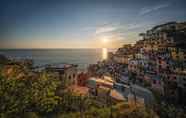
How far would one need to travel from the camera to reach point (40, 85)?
363 cm

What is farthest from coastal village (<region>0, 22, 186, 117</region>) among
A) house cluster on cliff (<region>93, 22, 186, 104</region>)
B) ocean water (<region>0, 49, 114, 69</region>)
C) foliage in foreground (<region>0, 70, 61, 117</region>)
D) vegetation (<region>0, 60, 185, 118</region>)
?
ocean water (<region>0, 49, 114, 69</region>)

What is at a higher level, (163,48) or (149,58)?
(163,48)

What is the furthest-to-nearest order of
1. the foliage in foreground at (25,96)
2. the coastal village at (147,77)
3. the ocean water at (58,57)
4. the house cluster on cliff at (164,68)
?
the ocean water at (58,57) < the house cluster on cliff at (164,68) < the coastal village at (147,77) < the foliage in foreground at (25,96)

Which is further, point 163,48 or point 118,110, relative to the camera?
point 163,48

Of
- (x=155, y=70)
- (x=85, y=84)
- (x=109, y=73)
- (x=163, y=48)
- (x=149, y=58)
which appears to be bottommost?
(x=85, y=84)

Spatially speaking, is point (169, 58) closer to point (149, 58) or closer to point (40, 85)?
point (149, 58)

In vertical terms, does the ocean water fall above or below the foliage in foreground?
below

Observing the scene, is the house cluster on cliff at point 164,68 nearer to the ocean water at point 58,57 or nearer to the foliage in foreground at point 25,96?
the foliage in foreground at point 25,96

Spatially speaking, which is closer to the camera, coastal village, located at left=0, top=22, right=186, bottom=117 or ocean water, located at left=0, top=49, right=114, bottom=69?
coastal village, located at left=0, top=22, right=186, bottom=117

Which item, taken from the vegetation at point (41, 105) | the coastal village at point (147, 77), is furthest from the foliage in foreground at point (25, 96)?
the coastal village at point (147, 77)

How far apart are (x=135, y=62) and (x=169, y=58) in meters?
2.35

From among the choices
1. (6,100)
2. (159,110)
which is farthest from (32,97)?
(159,110)

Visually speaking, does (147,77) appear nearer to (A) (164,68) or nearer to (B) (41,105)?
(A) (164,68)

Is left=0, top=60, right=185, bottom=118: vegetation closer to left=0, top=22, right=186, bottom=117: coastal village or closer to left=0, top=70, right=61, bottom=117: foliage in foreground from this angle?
left=0, top=70, right=61, bottom=117: foliage in foreground
